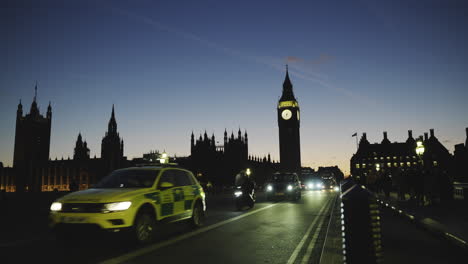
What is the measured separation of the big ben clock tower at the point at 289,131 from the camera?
11778cm

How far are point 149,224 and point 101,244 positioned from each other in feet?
3.65

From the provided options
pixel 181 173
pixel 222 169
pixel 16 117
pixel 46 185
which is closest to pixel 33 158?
pixel 46 185

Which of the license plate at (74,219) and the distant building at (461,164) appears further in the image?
the distant building at (461,164)

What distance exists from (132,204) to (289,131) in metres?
119

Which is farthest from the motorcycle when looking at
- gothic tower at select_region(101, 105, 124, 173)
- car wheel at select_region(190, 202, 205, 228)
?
gothic tower at select_region(101, 105, 124, 173)

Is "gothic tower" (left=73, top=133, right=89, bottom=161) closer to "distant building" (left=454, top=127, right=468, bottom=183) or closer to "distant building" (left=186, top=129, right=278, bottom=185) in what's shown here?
"distant building" (left=186, top=129, right=278, bottom=185)

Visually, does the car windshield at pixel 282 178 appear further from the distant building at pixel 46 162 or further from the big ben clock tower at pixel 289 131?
the big ben clock tower at pixel 289 131

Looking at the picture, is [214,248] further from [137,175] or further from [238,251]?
[137,175]

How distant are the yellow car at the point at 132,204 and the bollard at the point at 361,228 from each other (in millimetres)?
4706

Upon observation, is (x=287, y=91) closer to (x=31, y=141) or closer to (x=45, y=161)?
(x=45, y=161)

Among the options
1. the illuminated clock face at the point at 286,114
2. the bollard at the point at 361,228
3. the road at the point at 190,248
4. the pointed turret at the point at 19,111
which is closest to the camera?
the bollard at the point at 361,228

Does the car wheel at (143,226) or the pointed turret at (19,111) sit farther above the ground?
the pointed turret at (19,111)

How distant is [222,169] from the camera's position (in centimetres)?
9931

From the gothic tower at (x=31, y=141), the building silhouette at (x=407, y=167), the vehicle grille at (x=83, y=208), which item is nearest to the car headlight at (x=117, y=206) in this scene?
the vehicle grille at (x=83, y=208)
